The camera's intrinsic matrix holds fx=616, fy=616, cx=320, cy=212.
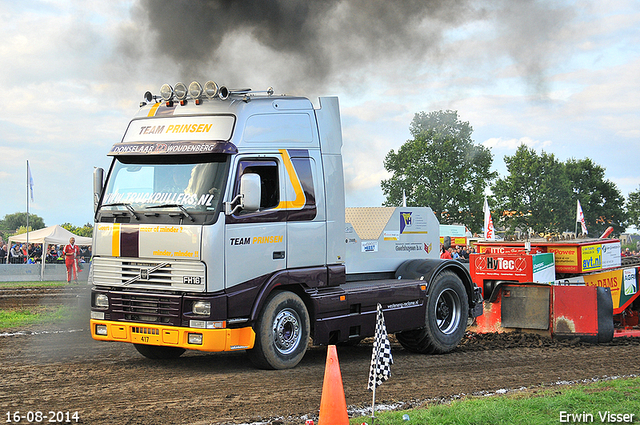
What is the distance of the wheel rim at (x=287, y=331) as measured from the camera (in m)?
7.56

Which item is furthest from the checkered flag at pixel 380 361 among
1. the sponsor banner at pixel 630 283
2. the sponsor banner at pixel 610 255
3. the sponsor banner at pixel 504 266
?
the sponsor banner at pixel 630 283

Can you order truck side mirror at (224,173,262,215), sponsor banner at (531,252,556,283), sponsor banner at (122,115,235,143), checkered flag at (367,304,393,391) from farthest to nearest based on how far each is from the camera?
sponsor banner at (531,252,556,283), sponsor banner at (122,115,235,143), truck side mirror at (224,173,262,215), checkered flag at (367,304,393,391)

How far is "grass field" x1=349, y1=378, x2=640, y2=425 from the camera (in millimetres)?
5309

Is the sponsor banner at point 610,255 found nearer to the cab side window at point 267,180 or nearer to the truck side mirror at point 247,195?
the cab side window at point 267,180

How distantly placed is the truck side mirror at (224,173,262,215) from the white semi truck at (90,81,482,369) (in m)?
0.01

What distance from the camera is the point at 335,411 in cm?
509

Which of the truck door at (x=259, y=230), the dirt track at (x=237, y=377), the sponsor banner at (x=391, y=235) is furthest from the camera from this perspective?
the sponsor banner at (x=391, y=235)

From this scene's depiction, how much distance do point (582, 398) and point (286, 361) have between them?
3385 mm

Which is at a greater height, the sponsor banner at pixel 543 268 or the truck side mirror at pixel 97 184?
the truck side mirror at pixel 97 184

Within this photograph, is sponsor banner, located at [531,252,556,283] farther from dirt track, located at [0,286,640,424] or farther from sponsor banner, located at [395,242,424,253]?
sponsor banner, located at [395,242,424,253]

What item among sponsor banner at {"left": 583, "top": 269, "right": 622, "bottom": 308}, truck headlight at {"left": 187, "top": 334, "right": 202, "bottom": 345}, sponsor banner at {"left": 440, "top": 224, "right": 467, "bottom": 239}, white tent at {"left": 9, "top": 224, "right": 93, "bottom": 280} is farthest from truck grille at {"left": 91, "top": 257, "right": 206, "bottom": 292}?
sponsor banner at {"left": 440, "top": 224, "right": 467, "bottom": 239}

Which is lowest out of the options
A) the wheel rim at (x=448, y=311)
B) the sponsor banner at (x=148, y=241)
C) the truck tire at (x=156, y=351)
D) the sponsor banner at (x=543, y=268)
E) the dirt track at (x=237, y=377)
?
the dirt track at (x=237, y=377)

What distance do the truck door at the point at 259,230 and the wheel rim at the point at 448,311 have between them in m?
3.39

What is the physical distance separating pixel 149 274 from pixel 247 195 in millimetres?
1532
